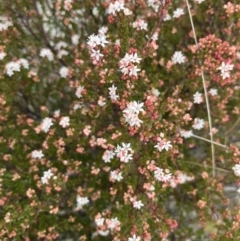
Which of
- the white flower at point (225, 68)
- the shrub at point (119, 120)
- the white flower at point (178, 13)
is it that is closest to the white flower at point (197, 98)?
the shrub at point (119, 120)

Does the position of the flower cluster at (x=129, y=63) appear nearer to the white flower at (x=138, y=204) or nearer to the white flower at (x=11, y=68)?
the white flower at (x=138, y=204)

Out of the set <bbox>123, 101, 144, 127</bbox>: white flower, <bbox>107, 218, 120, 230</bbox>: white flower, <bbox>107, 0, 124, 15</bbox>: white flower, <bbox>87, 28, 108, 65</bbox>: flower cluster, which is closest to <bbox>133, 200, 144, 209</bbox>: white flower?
<bbox>107, 218, 120, 230</bbox>: white flower

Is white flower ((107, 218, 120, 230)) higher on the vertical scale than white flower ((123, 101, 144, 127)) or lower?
lower

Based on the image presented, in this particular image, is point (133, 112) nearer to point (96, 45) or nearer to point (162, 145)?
point (162, 145)

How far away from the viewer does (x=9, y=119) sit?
136 inches

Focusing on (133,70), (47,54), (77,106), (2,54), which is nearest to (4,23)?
(2,54)

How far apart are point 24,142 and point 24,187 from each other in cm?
45

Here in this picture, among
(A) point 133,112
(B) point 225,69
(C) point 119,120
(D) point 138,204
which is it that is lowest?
(D) point 138,204

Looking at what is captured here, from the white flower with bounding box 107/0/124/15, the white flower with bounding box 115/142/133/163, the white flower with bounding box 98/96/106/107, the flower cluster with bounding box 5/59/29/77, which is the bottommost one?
the white flower with bounding box 115/142/133/163

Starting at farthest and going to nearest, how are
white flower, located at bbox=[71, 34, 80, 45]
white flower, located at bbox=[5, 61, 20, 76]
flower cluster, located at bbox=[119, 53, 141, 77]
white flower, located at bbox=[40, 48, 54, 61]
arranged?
white flower, located at bbox=[71, 34, 80, 45], white flower, located at bbox=[40, 48, 54, 61], white flower, located at bbox=[5, 61, 20, 76], flower cluster, located at bbox=[119, 53, 141, 77]

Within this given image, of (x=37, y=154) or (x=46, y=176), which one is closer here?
(x=46, y=176)

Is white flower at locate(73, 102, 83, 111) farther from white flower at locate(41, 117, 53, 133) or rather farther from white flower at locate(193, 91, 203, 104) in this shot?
white flower at locate(193, 91, 203, 104)

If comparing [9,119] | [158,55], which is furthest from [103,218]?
[158,55]

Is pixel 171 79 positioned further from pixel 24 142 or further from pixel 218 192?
pixel 24 142
